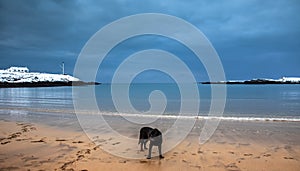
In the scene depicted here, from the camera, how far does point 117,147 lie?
30.7 feet

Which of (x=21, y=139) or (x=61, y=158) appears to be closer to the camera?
(x=61, y=158)

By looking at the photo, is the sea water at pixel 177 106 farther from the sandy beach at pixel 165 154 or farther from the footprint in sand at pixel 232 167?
the footprint in sand at pixel 232 167

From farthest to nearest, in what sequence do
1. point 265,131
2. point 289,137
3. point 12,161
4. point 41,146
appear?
point 265,131, point 289,137, point 41,146, point 12,161

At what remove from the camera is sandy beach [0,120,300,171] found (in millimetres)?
7109

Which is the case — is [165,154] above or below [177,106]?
below

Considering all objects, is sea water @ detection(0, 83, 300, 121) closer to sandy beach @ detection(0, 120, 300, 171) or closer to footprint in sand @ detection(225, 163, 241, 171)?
sandy beach @ detection(0, 120, 300, 171)

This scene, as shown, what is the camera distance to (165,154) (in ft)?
27.5

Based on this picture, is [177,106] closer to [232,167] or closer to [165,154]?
[165,154]

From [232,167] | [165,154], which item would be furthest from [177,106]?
[232,167]

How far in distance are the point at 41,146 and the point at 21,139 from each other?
1.76 m

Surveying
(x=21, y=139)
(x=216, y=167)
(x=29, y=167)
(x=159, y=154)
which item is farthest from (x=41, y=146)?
(x=216, y=167)

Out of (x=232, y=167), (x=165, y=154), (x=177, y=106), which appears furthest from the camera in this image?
(x=177, y=106)

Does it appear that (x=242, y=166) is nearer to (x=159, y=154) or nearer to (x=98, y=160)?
(x=159, y=154)

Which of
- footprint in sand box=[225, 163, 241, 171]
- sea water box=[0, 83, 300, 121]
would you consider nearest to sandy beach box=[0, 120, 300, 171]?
footprint in sand box=[225, 163, 241, 171]
